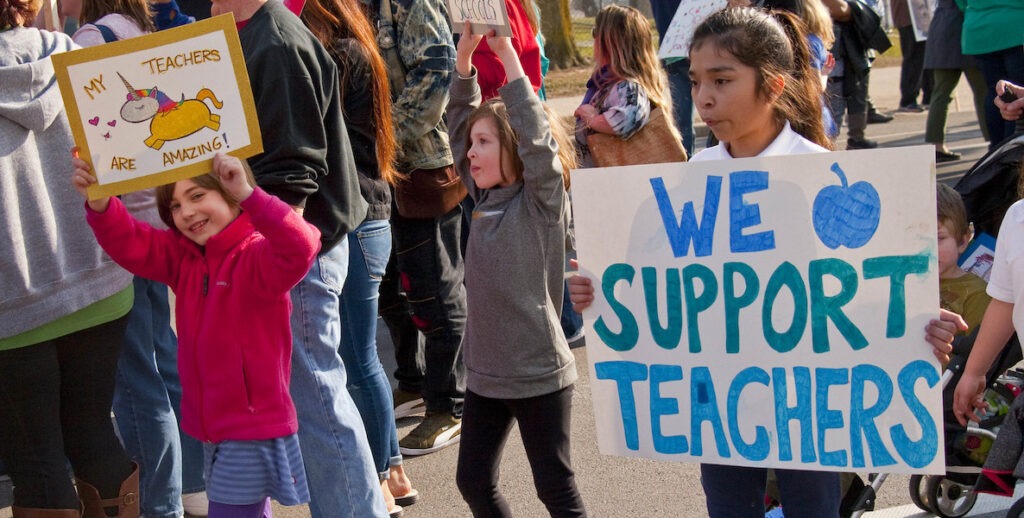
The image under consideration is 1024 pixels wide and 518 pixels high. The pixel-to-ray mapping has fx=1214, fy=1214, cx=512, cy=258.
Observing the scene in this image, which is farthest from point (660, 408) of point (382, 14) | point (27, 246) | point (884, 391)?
point (382, 14)

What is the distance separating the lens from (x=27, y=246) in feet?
10.3

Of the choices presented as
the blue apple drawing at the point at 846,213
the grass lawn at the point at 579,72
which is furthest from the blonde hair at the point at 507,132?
the grass lawn at the point at 579,72

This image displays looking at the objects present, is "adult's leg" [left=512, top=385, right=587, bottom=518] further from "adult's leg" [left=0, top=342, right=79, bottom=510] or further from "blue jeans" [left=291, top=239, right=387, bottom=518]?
"adult's leg" [left=0, top=342, right=79, bottom=510]

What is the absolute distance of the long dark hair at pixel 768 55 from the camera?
283 centimetres

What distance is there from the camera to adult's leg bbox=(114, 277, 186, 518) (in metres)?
3.71

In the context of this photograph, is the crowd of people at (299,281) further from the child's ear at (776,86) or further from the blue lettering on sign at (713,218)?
the blue lettering on sign at (713,218)

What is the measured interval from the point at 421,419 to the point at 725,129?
2411 mm

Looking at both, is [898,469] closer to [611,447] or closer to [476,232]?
[611,447]

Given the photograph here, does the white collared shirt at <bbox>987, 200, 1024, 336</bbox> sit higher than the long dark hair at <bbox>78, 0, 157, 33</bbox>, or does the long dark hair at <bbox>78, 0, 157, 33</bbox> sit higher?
the long dark hair at <bbox>78, 0, 157, 33</bbox>

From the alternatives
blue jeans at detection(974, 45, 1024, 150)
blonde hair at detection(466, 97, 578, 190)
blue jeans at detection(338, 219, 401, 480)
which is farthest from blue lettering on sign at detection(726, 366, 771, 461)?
blue jeans at detection(974, 45, 1024, 150)

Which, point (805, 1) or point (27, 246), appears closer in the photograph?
point (27, 246)

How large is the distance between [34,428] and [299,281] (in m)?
0.81

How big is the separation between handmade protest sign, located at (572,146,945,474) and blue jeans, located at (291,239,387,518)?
777mm

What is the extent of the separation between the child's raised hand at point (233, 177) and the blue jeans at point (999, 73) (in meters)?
4.60
